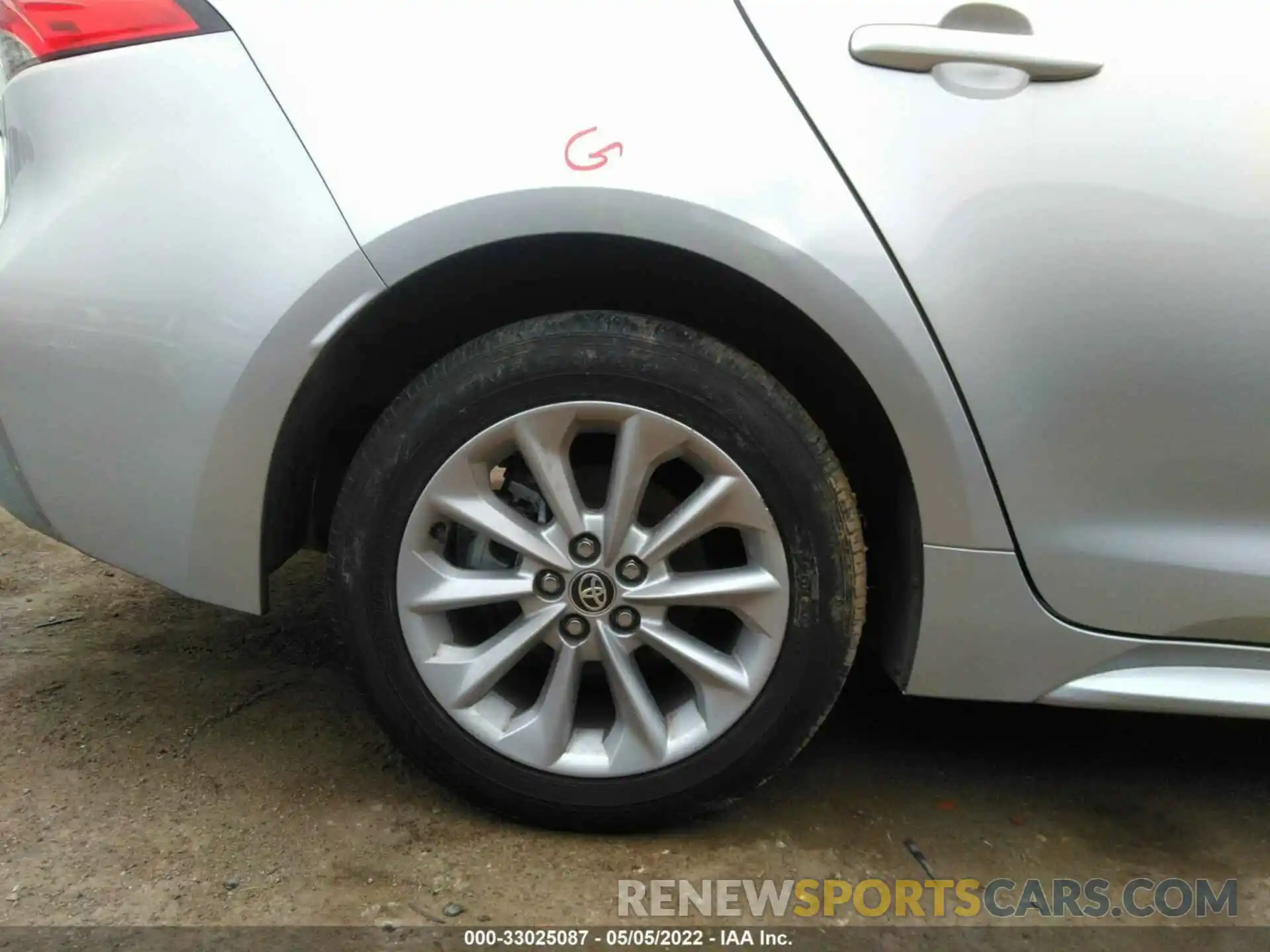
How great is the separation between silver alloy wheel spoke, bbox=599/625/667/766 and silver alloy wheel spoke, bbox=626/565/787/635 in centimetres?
9

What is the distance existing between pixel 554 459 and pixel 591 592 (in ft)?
0.69

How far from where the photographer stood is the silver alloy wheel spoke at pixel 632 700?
1521 millimetres

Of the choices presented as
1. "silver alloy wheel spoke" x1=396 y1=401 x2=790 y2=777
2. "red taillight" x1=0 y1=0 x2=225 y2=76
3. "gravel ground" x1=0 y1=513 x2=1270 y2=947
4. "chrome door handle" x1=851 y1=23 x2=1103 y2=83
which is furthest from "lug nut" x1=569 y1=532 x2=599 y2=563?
"red taillight" x1=0 y1=0 x2=225 y2=76

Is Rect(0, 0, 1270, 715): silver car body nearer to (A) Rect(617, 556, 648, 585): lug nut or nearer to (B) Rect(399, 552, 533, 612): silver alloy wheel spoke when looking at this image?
(B) Rect(399, 552, 533, 612): silver alloy wheel spoke

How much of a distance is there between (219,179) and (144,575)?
637 millimetres

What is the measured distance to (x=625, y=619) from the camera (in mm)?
1516

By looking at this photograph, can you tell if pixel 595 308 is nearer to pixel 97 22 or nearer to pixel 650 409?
pixel 650 409

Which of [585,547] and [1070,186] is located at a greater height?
[1070,186]

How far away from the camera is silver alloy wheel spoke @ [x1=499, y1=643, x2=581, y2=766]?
1536 millimetres

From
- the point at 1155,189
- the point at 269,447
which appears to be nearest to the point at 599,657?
the point at 269,447

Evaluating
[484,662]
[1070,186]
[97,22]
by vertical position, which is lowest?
[484,662]

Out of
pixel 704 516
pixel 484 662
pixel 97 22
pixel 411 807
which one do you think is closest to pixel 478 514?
pixel 484 662

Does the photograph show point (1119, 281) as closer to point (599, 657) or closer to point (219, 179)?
point (599, 657)

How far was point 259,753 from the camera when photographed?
1.81 metres
